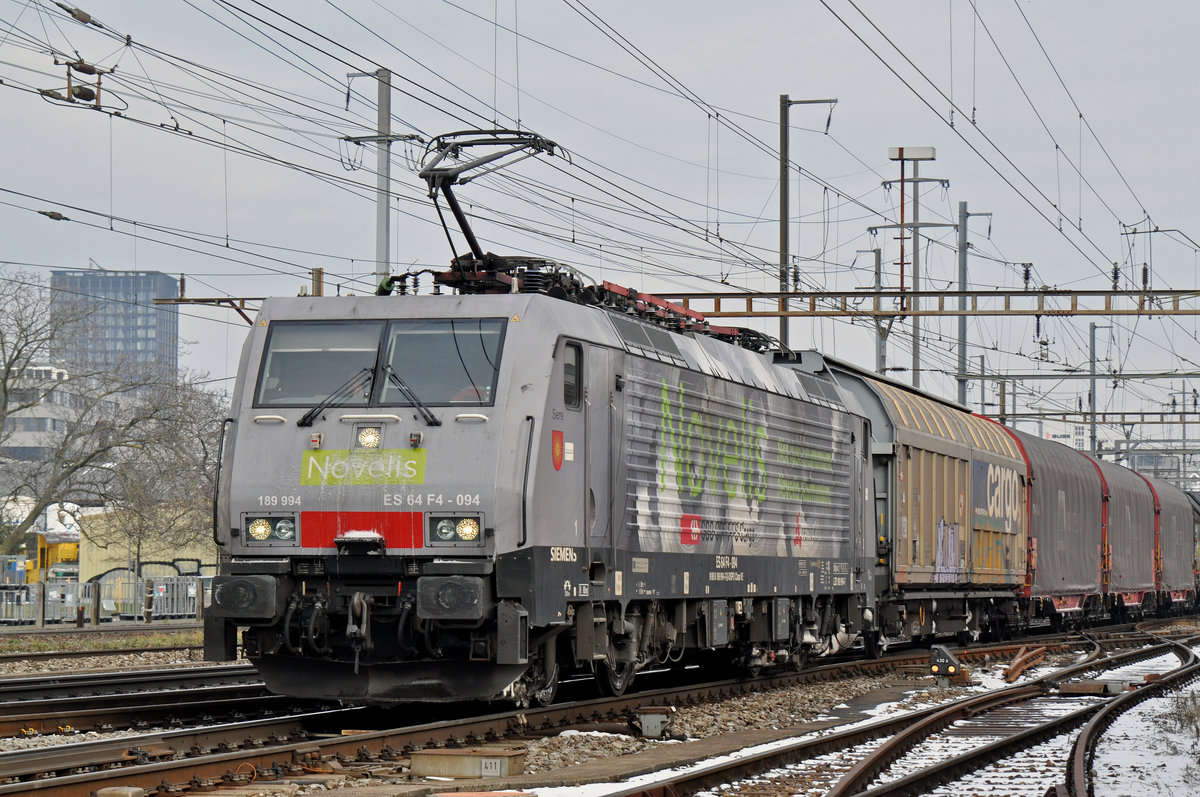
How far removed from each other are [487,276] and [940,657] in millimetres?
8923

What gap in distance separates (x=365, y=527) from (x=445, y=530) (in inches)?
27.0

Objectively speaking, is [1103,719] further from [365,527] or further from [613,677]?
[365,527]

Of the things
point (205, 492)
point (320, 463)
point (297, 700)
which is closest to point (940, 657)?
point (297, 700)

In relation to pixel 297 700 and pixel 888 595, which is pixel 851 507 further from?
pixel 297 700

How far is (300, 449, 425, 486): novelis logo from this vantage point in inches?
495

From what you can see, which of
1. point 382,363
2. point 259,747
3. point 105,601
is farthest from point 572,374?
point 105,601

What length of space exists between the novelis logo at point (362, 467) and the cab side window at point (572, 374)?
1.47m

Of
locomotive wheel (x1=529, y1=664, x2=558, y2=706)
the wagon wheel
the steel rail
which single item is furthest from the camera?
the wagon wheel

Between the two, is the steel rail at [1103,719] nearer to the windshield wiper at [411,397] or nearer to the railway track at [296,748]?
the railway track at [296,748]

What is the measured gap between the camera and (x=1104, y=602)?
36.9m

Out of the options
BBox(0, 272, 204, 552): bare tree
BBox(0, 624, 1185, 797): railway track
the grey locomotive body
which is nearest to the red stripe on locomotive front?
the grey locomotive body

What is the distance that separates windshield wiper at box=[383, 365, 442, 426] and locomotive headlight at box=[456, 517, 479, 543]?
0.90 m

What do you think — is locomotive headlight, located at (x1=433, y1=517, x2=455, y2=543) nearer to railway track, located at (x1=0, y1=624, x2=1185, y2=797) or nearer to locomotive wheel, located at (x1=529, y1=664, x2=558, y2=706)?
railway track, located at (x1=0, y1=624, x2=1185, y2=797)

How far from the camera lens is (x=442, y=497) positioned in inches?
488
